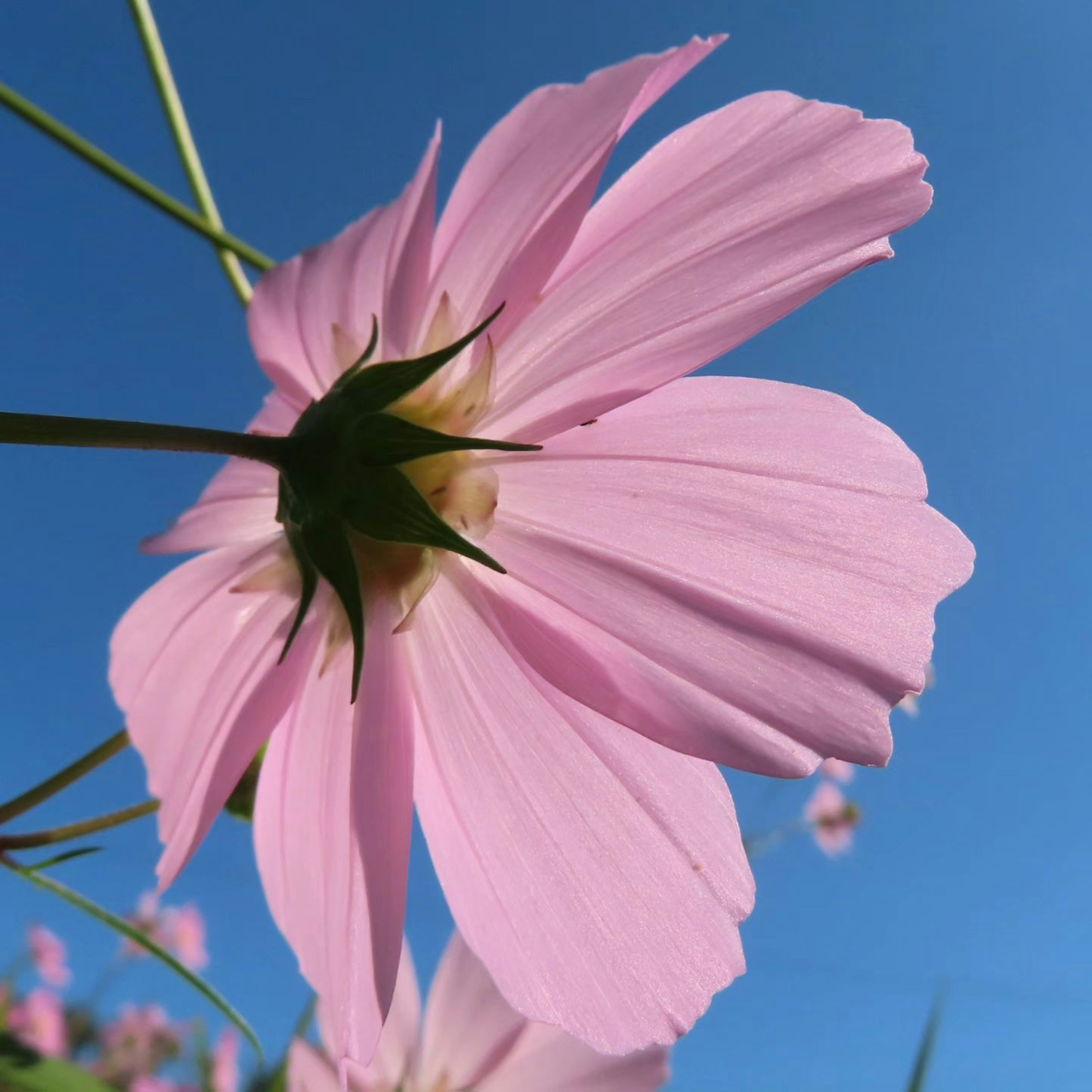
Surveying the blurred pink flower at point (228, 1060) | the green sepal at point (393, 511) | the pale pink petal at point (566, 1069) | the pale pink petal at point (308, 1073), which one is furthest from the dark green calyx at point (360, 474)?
the blurred pink flower at point (228, 1060)

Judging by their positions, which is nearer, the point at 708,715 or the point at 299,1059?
the point at 708,715

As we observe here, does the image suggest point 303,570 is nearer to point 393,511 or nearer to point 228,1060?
point 393,511

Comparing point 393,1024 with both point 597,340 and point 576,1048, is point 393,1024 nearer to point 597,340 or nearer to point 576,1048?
point 576,1048

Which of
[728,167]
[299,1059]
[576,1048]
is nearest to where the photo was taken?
[728,167]

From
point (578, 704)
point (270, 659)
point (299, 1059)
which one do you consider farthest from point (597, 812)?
point (299, 1059)

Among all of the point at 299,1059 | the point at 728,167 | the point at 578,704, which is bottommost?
the point at 299,1059

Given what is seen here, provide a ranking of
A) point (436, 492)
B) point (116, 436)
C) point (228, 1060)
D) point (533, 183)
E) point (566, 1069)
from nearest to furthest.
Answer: point (116, 436), point (533, 183), point (436, 492), point (566, 1069), point (228, 1060)

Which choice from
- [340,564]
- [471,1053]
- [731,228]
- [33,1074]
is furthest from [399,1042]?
[731,228]
